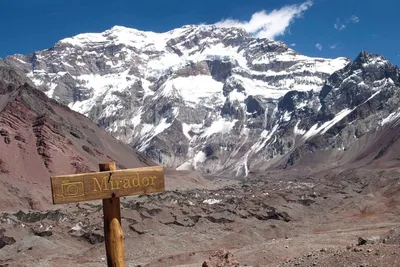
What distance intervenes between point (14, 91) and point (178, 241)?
101 m

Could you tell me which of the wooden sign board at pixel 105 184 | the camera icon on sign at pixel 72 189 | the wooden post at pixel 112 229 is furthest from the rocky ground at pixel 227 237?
the camera icon on sign at pixel 72 189

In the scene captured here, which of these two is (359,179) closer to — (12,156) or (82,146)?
(82,146)

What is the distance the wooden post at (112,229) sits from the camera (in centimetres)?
984

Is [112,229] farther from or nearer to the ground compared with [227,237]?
farther from the ground

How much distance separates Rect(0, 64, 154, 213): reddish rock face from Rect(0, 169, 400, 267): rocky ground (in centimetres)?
1114

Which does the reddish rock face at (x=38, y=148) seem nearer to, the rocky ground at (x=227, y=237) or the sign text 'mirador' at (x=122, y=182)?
the rocky ground at (x=227, y=237)

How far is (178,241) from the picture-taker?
133 feet

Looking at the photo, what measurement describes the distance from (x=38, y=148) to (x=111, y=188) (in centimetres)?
9454

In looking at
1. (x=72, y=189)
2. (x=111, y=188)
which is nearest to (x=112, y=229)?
(x=111, y=188)

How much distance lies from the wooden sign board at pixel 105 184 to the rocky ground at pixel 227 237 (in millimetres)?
7145

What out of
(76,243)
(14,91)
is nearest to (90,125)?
(14,91)

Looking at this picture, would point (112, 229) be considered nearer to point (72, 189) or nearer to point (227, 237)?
point (72, 189)

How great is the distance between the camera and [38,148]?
328 feet

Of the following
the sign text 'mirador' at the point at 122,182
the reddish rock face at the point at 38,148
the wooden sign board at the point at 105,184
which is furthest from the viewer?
the reddish rock face at the point at 38,148
